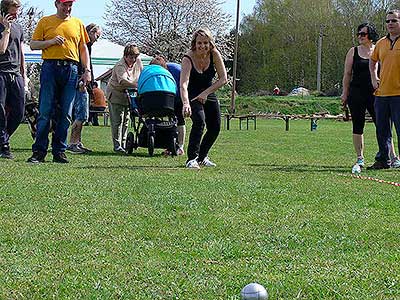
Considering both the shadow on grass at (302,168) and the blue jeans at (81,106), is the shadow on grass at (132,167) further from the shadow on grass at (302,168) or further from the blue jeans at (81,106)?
the blue jeans at (81,106)

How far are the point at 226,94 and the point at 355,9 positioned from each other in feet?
54.5

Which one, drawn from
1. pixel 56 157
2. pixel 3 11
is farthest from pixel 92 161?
pixel 3 11

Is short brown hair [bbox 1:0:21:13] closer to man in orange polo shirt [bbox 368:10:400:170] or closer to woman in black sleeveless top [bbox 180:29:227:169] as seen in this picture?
woman in black sleeveless top [bbox 180:29:227:169]

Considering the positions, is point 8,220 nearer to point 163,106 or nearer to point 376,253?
point 376,253

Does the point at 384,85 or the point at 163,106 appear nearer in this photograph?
the point at 384,85

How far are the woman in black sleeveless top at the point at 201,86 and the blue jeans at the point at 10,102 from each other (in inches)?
85.3

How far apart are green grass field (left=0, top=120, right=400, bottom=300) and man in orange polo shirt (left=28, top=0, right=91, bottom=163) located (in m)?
1.13

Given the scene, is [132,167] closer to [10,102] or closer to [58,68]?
[58,68]

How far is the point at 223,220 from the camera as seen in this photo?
5.45 metres

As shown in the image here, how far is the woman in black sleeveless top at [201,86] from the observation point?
9.44 meters

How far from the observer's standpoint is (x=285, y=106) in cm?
5681

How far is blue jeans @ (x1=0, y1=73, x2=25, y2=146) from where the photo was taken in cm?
997

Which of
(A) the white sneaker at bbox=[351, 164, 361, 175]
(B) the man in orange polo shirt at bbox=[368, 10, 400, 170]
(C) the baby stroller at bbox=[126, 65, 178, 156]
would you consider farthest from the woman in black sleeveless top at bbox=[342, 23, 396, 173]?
(C) the baby stroller at bbox=[126, 65, 178, 156]

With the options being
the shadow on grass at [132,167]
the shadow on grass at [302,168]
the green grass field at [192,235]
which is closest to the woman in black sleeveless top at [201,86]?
the shadow on grass at [132,167]
